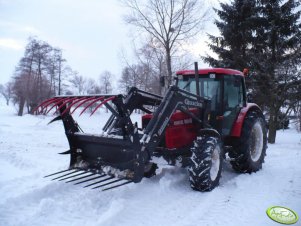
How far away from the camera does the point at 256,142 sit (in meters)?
6.95

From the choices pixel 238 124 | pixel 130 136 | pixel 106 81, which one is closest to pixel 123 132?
pixel 130 136

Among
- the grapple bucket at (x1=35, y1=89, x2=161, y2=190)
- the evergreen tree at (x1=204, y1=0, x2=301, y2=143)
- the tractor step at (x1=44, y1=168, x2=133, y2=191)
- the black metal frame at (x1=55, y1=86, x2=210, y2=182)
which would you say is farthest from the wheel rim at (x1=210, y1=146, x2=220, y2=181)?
the evergreen tree at (x1=204, y1=0, x2=301, y2=143)

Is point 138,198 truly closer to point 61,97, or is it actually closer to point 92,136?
point 92,136

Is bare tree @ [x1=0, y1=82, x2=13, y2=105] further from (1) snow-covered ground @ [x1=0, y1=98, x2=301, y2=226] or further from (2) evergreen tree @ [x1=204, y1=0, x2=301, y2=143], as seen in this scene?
(1) snow-covered ground @ [x1=0, y1=98, x2=301, y2=226]

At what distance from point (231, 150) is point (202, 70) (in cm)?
180

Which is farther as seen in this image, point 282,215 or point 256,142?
point 256,142

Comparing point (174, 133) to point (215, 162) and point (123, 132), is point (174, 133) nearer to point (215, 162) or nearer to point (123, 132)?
point (215, 162)

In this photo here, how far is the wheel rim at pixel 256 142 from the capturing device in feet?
22.3

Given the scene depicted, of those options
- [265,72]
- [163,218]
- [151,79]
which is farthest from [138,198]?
[151,79]

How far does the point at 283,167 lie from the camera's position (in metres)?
7.07

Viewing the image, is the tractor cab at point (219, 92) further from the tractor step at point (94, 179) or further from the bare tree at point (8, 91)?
the bare tree at point (8, 91)

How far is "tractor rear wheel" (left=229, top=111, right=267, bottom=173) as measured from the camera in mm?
6098

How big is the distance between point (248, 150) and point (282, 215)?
7.19 ft

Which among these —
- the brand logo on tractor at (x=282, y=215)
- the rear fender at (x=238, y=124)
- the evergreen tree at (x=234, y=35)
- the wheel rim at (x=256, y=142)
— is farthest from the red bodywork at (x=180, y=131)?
the evergreen tree at (x=234, y=35)
